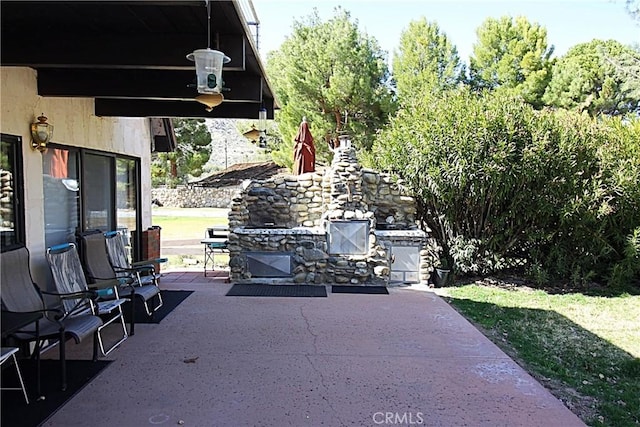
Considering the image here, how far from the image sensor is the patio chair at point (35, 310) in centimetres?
372

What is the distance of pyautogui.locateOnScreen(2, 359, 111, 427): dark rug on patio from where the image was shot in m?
3.29

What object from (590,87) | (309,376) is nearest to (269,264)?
(309,376)

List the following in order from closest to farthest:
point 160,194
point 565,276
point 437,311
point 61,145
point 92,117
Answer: point 61,145
point 92,117
point 437,311
point 565,276
point 160,194

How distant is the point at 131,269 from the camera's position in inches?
229

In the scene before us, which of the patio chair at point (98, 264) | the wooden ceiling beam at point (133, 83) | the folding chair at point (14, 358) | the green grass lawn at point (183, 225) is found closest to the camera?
the folding chair at point (14, 358)

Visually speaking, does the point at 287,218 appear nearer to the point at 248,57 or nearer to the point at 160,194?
the point at 248,57

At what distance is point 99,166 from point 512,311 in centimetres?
574

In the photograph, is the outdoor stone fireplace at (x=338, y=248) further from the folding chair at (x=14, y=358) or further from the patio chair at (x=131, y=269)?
the folding chair at (x=14, y=358)

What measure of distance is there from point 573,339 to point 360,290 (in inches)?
122

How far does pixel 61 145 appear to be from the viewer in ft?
17.5

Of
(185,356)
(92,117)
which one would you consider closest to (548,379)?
(185,356)

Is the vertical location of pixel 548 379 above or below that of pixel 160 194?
below

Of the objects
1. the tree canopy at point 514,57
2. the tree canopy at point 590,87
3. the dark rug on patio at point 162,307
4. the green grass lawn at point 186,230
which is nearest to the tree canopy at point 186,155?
the green grass lawn at point 186,230

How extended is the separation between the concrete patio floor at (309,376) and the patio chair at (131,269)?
1.20ft
